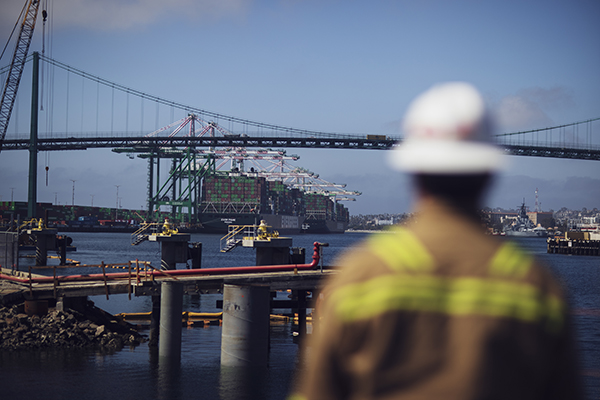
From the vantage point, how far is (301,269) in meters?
21.5

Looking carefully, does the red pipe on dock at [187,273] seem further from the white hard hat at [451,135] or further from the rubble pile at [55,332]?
the white hard hat at [451,135]

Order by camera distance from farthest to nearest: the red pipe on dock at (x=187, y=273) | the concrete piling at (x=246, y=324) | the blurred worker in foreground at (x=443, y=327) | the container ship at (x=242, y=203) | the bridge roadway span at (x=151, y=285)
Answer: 1. the container ship at (x=242, y=203)
2. the red pipe on dock at (x=187, y=273)
3. the bridge roadway span at (x=151, y=285)
4. the concrete piling at (x=246, y=324)
5. the blurred worker in foreground at (x=443, y=327)

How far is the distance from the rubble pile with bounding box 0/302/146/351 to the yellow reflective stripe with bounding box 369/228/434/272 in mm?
19804

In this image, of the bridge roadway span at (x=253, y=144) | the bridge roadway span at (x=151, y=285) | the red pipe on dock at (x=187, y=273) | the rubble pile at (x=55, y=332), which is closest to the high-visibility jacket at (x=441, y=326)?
the bridge roadway span at (x=151, y=285)

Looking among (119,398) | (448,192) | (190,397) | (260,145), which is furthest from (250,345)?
(260,145)

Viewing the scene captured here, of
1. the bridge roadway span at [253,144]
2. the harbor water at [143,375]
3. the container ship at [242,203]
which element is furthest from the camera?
the container ship at [242,203]

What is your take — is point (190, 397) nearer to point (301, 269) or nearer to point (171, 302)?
point (171, 302)

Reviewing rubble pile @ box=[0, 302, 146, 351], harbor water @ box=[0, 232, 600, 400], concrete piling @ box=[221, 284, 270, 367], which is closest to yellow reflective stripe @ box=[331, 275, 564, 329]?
harbor water @ box=[0, 232, 600, 400]

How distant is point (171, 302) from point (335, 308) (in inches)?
665

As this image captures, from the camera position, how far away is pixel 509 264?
1486mm

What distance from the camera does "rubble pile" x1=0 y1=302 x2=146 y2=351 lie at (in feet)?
62.8

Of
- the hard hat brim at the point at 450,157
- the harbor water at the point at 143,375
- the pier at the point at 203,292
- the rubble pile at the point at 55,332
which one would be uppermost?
the hard hat brim at the point at 450,157

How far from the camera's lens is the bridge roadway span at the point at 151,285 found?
18.9m

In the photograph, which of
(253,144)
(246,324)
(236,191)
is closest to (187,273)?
(246,324)
